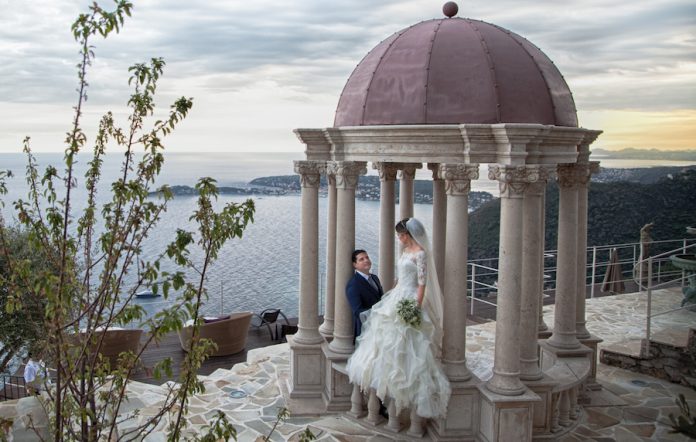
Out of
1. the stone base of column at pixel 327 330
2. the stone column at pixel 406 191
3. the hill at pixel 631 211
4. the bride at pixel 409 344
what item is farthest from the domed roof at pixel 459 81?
the hill at pixel 631 211

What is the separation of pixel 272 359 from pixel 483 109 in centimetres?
647

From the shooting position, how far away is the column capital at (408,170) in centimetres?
1106

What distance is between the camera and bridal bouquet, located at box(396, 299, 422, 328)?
822cm

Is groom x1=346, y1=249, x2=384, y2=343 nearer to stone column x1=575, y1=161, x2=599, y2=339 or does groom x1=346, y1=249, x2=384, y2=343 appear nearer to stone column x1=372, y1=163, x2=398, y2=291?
stone column x1=372, y1=163, x2=398, y2=291

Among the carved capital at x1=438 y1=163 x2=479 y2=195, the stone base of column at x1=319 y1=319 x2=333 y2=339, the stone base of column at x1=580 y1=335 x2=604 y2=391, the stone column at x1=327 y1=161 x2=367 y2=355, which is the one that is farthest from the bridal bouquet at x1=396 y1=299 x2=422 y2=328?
the stone base of column at x1=580 y1=335 x2=604 y2=391

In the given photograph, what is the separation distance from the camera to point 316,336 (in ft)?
33.3

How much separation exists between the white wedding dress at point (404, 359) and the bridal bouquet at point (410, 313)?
74 millimetres

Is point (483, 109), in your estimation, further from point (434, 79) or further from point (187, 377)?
point (187, 377)

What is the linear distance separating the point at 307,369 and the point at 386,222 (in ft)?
9.37

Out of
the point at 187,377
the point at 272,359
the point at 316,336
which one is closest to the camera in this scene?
the point at 187,377

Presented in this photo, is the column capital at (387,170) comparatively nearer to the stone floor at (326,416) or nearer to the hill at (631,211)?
the stone floor at (326,416)

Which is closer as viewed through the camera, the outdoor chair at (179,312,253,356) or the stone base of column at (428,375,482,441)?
the stone base of column at (428,375,482,441)

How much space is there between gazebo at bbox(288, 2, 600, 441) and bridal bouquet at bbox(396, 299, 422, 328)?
0.48m

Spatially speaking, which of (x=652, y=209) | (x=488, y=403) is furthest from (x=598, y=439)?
(x=652, y=209)
